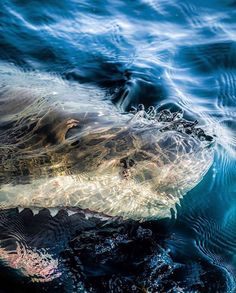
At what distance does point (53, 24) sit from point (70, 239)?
183 inches

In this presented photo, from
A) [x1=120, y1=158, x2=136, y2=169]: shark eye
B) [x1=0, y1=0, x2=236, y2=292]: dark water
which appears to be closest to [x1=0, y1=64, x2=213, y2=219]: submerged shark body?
[x1=120, y1=158, x2=136, y2=169]: shark eye

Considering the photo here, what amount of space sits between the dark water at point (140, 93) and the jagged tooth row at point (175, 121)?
0.45 ft

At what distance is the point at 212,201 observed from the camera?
362 cm

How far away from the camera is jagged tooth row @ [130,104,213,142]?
13.1 feet

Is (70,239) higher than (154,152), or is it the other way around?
(154,152)

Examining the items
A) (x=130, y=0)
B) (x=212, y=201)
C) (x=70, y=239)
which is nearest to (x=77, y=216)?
(x=70, y=239)

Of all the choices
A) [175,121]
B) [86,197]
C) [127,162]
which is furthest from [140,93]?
[86,197]

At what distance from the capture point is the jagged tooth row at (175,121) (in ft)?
13.1

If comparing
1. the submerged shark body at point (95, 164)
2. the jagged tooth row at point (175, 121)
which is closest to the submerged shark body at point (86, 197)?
the submerged shark body at point (95, 164)

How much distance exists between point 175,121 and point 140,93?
1.09m

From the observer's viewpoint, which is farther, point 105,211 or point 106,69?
point 106,69

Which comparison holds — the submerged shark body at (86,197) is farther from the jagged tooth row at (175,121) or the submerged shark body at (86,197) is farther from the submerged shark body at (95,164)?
the jagged tooth row at (175,121)

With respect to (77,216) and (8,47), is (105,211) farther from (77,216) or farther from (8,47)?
(8,47)

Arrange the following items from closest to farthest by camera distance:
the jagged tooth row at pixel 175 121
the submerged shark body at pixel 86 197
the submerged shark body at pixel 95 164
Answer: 1. the submerged shark body at pixel 86 197
2. the submerged shark body at pixel 95 164
3. the jagged tooth row at pixel 175 121
